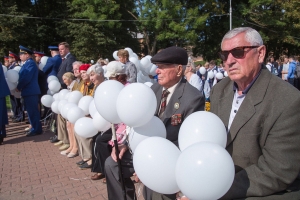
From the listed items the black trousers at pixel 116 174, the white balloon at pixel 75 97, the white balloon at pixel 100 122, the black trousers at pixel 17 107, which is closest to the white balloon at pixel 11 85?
the black trousers at pixel 17 107

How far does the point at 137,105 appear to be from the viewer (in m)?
2.30

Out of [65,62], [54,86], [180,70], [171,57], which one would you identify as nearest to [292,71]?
[65,62]

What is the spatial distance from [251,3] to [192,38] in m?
7.33

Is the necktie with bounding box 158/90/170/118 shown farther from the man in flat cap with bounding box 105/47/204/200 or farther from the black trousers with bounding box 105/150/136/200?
the black trousers with bounding box 105/150/136/200

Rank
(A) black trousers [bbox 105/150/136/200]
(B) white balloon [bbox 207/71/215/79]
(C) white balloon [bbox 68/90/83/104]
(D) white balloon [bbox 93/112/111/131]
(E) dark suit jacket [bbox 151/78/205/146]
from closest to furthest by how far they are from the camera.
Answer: (E) dark suit jacket [bbox 151/78/205/146]
(A) black trousers [bbox 105/150/136/200]
(D) white balloon [bbox 93/112/111/131]
(C) white balloon [bbox 68/90/83/104]
(B) white balloon [bbox 207/71/215/79]

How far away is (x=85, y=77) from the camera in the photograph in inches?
205

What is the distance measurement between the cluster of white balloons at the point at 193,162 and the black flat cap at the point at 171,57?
0.87m

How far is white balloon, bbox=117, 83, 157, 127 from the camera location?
231 cm

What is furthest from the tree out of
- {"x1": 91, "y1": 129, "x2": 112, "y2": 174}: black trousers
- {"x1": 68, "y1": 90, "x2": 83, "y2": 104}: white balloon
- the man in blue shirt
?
{"x1": 91, "y1": 129, "x2": 112, "y2": 174}: black trousers

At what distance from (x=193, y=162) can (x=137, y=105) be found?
841mm

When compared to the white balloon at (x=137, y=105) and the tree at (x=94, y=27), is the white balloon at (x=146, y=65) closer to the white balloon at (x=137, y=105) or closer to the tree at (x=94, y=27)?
Result: the white balloon at (x=137, y=105)

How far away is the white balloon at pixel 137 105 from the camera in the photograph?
7.57ft

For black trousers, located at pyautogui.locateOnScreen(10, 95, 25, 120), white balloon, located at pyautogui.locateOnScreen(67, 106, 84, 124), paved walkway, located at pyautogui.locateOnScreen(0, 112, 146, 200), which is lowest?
paved walkway, located at pyautogui.locateOnScreen(0, 112, 146, 200)

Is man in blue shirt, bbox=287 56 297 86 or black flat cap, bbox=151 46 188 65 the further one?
man in blue shirt, bbox=287 56 297 86
